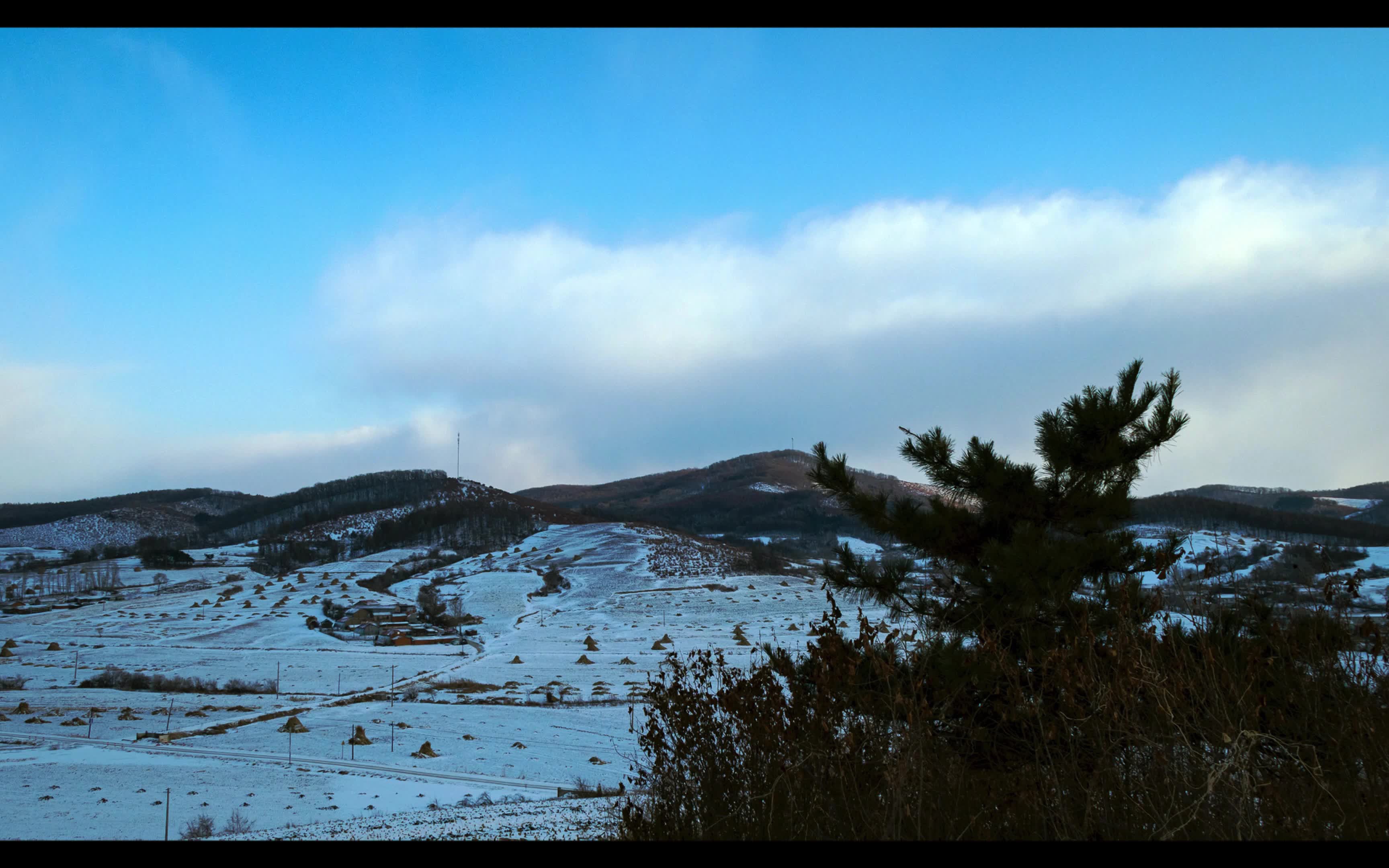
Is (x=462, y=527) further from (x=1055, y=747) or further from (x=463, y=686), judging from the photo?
(x=1055, y=747)

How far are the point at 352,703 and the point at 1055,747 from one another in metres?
29.0

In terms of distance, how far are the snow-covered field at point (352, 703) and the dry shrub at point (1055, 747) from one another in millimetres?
1535

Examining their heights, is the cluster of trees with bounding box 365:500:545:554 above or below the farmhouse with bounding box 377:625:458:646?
above

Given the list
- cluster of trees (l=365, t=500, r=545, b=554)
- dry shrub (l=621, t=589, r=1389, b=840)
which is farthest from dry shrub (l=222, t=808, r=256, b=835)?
cluster of trees (l=365, t=500, r=545, b=554)

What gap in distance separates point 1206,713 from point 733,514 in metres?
159

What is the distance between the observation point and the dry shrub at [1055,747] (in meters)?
3.11

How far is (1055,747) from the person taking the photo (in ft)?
13.4

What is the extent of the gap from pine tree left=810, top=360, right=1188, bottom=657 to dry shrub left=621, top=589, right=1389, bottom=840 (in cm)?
179

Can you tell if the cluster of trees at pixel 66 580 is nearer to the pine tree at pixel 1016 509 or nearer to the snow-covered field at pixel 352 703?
the snow-covered field at pixel 352 703

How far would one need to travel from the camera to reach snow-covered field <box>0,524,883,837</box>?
1605cm

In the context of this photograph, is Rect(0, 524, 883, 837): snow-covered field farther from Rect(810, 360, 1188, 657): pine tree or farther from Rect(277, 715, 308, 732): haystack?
Rect(810, 360, 1188, 657): pine tree

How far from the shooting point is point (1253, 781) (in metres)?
3.33

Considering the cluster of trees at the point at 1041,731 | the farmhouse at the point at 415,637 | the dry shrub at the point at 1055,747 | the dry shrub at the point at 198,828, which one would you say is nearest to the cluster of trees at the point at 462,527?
the farmhouse at the point at 415,637
